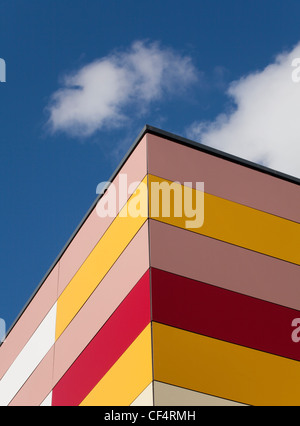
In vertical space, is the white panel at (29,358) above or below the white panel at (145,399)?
above

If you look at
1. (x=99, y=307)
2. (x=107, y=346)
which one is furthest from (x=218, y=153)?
(x=107, y=346)

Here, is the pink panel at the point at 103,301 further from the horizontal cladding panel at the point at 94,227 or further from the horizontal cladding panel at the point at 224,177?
the horizontal cladding panel at the point at 224,177

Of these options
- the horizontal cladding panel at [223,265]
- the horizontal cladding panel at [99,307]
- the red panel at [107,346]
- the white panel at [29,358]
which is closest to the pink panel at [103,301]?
the horizontal cladding panel at [99,307]

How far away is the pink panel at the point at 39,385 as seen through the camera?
14.5 m

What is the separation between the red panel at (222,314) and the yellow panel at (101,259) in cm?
135

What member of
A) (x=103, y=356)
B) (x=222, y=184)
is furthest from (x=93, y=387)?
(x=222, y=184)

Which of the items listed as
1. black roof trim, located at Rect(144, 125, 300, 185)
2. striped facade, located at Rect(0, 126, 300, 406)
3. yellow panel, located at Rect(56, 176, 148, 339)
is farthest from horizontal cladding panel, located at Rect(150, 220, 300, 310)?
black roof trim, located at Rect(144, 125, 300, 185)

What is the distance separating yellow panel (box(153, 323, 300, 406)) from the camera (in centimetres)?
1109

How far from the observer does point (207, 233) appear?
12.9 meters

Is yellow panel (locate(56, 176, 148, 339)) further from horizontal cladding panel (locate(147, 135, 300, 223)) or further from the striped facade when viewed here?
horizontal cladding panel (locate(147, 135, 300, 223))
